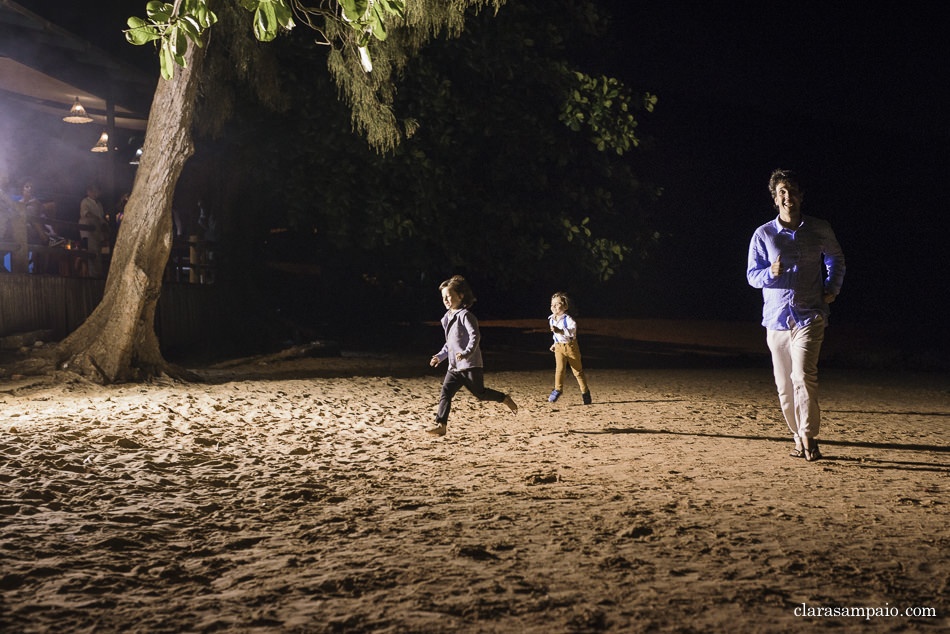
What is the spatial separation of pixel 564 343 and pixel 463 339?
2073 millimetres

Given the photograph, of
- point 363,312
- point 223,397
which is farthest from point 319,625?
point 363,312

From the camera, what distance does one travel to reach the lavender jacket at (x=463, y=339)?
6984 millimetres

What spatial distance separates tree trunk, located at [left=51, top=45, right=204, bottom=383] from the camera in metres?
9.75

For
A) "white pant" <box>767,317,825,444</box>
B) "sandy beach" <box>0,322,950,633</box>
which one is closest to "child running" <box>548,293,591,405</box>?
"sandy beach" <box>0,322,950,633</box>

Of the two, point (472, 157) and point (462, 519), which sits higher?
point (472, 157)

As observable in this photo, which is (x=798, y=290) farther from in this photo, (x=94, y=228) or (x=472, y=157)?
(x=94, y=228)

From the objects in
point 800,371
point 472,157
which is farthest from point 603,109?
point 800,371

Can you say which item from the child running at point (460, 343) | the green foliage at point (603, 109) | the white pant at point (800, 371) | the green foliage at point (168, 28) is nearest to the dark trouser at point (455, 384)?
the child running at point (460, 343)

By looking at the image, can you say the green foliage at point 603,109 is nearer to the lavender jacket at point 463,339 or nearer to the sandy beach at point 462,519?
the sandy beach at point 462,519

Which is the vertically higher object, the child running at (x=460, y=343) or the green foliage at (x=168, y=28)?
the green foliage at (x=168, y=28)

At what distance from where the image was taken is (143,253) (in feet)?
32.8

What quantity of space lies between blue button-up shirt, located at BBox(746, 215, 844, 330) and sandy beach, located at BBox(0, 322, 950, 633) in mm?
1083

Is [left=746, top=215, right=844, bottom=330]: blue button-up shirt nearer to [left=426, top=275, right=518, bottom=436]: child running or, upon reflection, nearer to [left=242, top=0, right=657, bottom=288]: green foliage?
[left=426, top=275, right=518, bottom=436]: child running

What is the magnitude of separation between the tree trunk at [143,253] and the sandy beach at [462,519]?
1.46 meters
